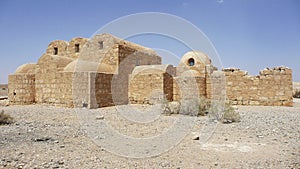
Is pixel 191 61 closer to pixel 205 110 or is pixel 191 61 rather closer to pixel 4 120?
pixel 205 110

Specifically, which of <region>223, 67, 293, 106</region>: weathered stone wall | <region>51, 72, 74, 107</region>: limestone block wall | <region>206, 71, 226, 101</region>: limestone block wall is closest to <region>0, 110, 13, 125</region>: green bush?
<region>51, 72, 74, 107</region>: limestone block wall

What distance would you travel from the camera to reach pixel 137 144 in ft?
13.3

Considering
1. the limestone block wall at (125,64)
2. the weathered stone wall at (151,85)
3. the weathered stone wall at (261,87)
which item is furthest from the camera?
the limestone block wall at (125,64)

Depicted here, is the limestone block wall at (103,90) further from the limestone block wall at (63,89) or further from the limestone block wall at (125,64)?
the limestone block wall at (63,89)

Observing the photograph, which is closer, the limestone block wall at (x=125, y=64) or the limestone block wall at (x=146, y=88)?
the limestone block wall at (x=146, y=88)

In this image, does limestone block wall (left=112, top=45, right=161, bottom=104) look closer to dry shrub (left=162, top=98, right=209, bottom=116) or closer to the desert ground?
dry shrub (left=162, top=98, right=209, bottom=116)

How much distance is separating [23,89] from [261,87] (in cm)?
1152

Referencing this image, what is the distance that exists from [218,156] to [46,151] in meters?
2.51

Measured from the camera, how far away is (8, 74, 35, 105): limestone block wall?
11.6m

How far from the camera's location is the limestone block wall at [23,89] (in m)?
11.6

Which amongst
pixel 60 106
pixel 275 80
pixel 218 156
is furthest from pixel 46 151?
pixel 275 80

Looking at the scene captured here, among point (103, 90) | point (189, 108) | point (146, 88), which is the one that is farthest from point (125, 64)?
point (189, 108)

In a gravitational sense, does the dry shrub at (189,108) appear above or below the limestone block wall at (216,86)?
below

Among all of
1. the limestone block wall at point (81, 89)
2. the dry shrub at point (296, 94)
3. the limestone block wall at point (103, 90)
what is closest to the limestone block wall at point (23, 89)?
the limestone block wall at point (81, 89)
